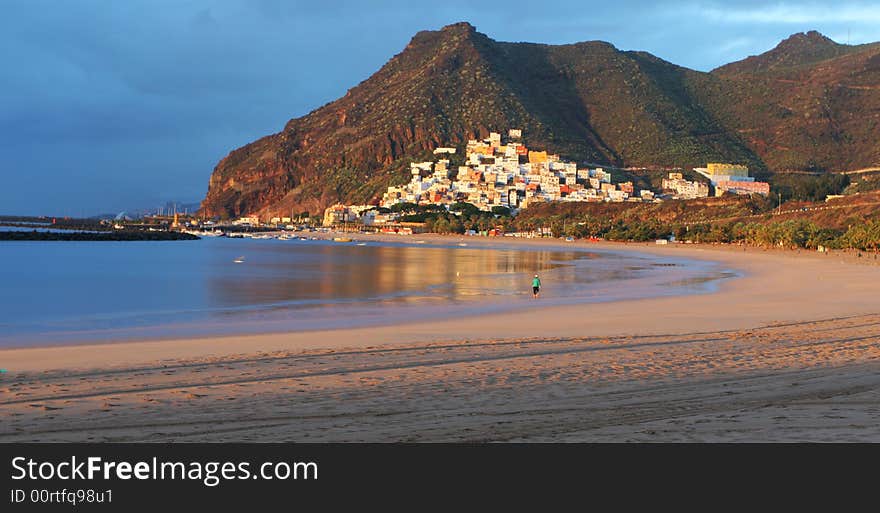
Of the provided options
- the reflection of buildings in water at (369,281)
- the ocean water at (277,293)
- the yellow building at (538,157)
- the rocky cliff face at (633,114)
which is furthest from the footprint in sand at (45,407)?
the yellow building at (538,157)

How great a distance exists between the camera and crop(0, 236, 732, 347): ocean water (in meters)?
18.8

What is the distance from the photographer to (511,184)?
595 feet

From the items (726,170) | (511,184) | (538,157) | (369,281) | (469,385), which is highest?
(538,157)

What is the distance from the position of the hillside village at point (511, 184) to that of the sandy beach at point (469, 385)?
135267mm

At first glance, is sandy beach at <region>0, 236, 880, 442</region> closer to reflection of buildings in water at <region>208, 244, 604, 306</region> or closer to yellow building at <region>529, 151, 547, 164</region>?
reflection of buildings in water at <region>208, 244, 604, 306</region>

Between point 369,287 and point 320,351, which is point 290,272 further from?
point 320,351

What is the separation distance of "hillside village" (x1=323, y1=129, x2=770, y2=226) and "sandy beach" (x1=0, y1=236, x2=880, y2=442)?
13527cm

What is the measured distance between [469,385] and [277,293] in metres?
19.6

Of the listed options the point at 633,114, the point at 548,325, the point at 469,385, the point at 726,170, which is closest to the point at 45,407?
the point at 469,385

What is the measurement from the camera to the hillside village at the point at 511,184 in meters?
153

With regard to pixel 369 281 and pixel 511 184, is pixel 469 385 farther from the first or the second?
pixel 511 184

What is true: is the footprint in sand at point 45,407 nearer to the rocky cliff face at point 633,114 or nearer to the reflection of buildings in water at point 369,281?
the reflection of buildings in water at point 369,281
